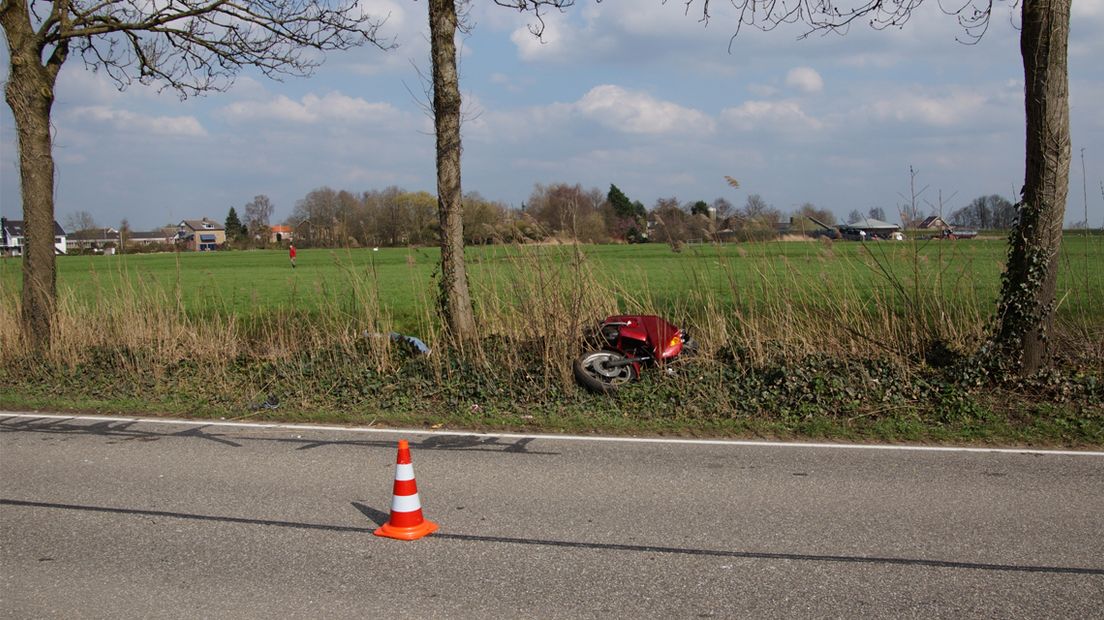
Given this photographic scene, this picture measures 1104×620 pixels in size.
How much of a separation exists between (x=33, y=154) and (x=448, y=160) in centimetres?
669

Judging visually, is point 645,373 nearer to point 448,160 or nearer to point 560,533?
point 448,160

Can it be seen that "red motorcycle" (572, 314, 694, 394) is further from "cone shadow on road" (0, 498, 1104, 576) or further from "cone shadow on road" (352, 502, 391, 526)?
"cone shadow on road" (0, 498, 1104, 576)

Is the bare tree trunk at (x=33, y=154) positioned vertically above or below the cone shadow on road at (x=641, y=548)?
above

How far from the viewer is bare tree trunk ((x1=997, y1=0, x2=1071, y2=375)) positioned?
9.30 metres

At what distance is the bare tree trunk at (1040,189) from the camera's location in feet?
30.5

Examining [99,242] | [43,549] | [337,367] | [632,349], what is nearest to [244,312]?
[337,367]

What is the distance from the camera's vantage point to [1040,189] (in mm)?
9430

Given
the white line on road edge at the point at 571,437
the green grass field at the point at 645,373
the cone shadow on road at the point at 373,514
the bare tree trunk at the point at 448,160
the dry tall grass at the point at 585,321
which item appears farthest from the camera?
the bare tree trunk at the point at 448,160

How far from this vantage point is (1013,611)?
4301mm

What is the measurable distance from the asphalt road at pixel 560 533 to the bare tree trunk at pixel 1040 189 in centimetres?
219

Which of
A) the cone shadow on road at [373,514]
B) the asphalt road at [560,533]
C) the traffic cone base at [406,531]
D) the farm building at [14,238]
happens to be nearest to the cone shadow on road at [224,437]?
the asphalt road at [560,533]

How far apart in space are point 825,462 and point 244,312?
1750 cm

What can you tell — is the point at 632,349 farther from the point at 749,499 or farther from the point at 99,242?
the point at 99,242

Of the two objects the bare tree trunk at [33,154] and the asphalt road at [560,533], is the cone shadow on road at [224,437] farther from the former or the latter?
the bare tree trunk at [33,154]
